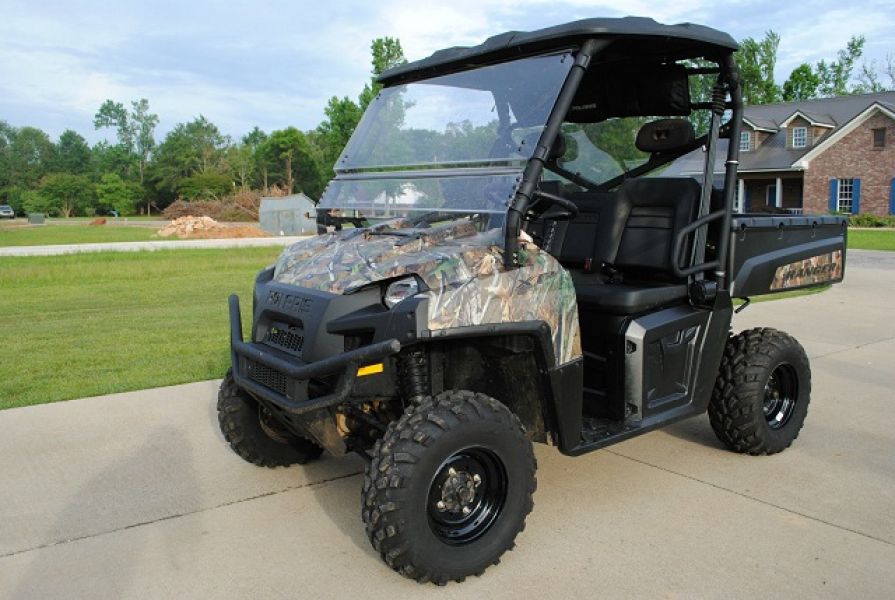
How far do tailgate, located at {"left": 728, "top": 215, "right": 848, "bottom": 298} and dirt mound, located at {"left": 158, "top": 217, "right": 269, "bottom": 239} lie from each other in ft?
81.9

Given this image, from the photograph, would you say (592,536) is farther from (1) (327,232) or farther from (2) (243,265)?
(2) (243,265)

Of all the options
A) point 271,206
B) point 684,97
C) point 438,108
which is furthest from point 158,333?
point 271,206

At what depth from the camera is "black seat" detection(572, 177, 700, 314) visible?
4090 mm

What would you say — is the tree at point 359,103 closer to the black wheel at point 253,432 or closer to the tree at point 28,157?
the black wheel at point 253,432

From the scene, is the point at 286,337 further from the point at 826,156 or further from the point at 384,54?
the point at 826,156

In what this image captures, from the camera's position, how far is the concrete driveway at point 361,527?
3.11 meters

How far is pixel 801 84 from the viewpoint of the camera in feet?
173

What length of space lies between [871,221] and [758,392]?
3207cm

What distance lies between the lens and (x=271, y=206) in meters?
31.0

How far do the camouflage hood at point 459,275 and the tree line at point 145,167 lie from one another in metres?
44.9

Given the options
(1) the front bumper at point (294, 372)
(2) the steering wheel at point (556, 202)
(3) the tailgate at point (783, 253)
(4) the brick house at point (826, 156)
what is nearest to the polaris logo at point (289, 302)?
(1) the front bumper at point (294, 372)

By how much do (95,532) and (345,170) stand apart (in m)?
2.07

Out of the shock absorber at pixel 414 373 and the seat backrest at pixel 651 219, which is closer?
the shock absorber at pixel 414 373

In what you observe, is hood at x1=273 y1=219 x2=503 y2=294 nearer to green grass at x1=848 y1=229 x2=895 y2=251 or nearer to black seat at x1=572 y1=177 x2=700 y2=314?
black seat at x1=572 y1=177 x2=700 y2=314
